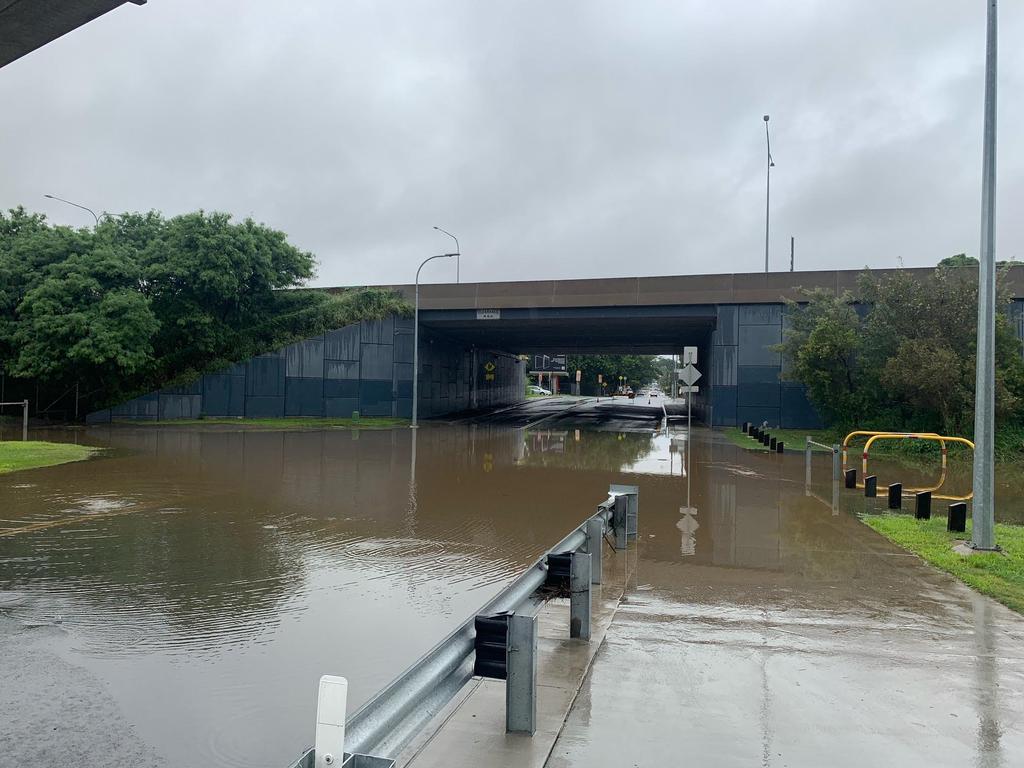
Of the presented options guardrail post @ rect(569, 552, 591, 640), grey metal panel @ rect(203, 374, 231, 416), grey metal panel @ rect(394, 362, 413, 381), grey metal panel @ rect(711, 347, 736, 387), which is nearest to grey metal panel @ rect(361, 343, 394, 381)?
grey metal panel @ rect(394, 362, 413, 381)

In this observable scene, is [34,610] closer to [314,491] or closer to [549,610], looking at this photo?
[549,610]

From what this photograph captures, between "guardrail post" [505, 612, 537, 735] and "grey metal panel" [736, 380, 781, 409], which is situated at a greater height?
"grey metal panel" [736, 380, 781, 409]

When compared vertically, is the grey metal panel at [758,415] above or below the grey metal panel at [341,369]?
below

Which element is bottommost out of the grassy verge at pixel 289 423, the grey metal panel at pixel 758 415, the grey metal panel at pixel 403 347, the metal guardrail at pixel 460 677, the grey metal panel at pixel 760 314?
the grassy verge at pixel 289 423

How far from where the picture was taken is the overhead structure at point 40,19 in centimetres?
497

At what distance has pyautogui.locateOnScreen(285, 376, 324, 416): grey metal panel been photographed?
40.9 metres

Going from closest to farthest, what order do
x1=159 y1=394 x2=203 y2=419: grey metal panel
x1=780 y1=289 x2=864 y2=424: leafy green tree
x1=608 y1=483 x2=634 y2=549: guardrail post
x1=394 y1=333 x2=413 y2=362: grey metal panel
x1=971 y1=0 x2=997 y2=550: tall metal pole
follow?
x1=971 y1=0 x2=997 y2=550: tall metal pole, x1=608 y1=483 x2=634 y2=549: guardrail post, x1=780 y1=289 x2=864 y2=424: leafy green tree, x1=159 y1=394 x2=203 y2=419: grey metal panel, x1=394 y1=333 x2=413 y2=362: grey metal panel

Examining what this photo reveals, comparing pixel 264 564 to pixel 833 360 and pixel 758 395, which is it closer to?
pixel 833 360

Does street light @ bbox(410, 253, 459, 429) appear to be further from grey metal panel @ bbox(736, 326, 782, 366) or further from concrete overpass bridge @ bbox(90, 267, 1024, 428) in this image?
grey metal panel @ bbox(736, 326, 782, 366)

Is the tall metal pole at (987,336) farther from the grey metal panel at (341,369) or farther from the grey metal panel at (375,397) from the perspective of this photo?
the grey metal panel at (341,369)

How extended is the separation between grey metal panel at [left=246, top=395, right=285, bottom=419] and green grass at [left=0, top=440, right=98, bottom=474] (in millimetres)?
16413

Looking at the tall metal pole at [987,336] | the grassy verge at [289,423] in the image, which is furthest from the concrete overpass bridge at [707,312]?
the tall metal pole at [987,336]

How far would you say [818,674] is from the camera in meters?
5.71

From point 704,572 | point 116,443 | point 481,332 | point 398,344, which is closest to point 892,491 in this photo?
point 704,572
